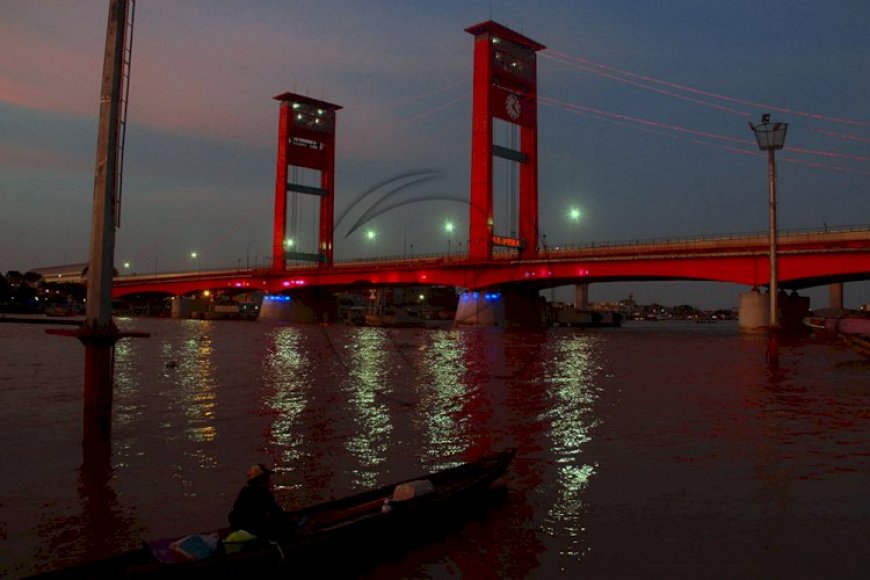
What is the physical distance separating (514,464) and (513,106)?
275 feet

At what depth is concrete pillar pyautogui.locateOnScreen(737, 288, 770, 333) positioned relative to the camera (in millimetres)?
69812

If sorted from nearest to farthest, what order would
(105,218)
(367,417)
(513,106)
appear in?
(105,218) → (367,417) → (513,106)

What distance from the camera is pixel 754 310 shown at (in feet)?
234

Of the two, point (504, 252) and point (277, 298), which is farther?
point (277, 298)

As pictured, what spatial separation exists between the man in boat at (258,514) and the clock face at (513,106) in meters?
88.2

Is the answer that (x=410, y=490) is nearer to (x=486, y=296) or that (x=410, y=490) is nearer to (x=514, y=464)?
(x=514, y=464)

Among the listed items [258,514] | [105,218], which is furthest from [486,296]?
[258,514]

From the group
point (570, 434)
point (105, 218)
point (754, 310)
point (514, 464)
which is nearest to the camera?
point (105, 218)

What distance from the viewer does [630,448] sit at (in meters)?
15.6

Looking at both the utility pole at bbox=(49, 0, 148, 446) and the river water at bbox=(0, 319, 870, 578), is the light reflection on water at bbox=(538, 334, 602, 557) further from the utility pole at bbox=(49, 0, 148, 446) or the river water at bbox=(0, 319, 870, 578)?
the utility pole at bbox=(49, 0, 148, 446)

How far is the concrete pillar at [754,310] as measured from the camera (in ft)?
229

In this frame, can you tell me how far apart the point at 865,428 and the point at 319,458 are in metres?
13.6

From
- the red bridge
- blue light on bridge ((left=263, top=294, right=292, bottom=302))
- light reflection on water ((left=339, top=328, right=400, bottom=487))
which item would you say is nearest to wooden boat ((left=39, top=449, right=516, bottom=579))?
light reflection on water ((left=339, top=328, right=400, bottom=487))

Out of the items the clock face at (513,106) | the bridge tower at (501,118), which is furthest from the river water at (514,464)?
the clock face at (513,106)
